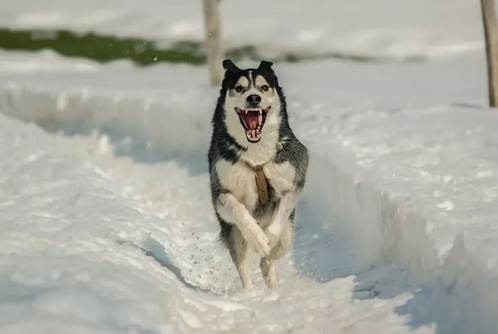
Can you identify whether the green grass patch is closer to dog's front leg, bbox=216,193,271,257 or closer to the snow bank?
the snow bank

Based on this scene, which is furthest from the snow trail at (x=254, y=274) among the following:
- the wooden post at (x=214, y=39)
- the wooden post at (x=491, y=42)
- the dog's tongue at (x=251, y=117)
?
the wooden post at (x=214, y=39)

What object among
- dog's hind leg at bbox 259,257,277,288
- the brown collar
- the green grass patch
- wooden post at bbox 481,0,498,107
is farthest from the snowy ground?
the green grass patch

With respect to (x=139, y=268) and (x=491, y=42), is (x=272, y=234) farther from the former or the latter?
(x=491, y=42)

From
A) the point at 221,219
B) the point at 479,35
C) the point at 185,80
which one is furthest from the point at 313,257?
the point at 479,35

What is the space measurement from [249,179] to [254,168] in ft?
0.37

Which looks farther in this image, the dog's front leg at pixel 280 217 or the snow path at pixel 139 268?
the dog's front leg at pixel 280 217

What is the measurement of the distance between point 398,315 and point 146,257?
116 inches

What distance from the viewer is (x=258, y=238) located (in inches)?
341

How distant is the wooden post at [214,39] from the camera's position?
2367 centimetres

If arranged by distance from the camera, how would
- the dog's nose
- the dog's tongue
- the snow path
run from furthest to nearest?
the dog's tongue
the dog's nose
the snow path

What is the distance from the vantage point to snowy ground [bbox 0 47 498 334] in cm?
674

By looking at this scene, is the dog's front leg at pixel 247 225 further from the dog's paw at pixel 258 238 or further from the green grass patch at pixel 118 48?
the green grass patch at pixel 118 48

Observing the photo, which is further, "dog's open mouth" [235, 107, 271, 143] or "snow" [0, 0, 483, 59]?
"snow" [0, 0, 483, 59]

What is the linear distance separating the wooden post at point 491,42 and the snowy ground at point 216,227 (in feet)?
2.16
